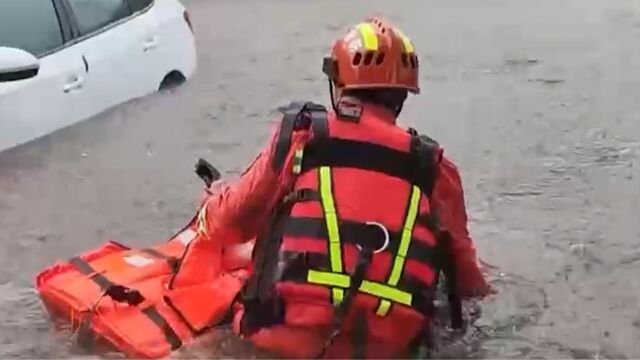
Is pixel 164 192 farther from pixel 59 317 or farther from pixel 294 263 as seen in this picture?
pixel 294 263

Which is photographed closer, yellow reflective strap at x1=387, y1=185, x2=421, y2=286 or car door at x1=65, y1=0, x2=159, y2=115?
yellow reflective strap at x1=387, y1=185, x2=421, y2=286

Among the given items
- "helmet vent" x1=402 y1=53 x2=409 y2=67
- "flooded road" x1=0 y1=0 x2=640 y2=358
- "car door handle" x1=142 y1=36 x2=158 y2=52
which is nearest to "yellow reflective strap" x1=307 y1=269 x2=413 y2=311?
"flooded road" x1=0 y1=0 x2=640 y2=358

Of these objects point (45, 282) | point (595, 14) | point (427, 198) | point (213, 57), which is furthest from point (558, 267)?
point (595, 14)

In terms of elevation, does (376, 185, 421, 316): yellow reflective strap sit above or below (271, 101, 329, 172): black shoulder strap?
below

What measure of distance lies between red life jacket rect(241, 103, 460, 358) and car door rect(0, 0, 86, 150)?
145 inches

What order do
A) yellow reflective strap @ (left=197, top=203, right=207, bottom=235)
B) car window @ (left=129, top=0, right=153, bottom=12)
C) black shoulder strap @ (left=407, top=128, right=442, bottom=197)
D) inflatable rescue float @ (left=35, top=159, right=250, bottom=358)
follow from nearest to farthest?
black shoulder strap @ (left=407, top=128, right=442, bottom=197), inflatable rescue float @ (left=35, top=159, right=250, bottom=358), yellow reflective strap @ (left=197, top=203, right=207, bottom=235), car window @ (left=129, top=0, right=153, bottom=12)

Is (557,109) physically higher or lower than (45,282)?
lower

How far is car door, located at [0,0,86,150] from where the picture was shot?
8555 mm

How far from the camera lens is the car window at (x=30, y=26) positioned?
27.9ft

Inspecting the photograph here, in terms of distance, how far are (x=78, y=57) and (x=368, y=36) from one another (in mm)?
4243

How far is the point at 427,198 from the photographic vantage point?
5254 millimetres

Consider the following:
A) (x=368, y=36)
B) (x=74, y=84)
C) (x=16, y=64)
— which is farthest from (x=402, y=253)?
(x=74, y=84)

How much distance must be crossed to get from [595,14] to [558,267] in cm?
922

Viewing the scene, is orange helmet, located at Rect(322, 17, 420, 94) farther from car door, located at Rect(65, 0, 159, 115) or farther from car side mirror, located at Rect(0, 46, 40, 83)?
car door, located at Rect(65, 0, 159, 115)
